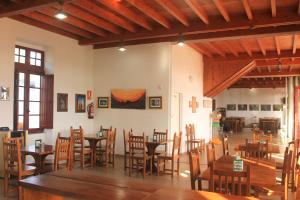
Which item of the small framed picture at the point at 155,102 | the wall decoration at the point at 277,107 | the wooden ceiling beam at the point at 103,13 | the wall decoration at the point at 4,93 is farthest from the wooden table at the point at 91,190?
the wall decoration at the point at 277,107

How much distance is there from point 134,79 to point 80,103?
1.80 m

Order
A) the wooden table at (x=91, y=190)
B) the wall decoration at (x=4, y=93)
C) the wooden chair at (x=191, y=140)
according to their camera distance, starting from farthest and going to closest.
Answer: the wooden chair at (x=191, y=140), the wall decoration at (x=4, y=93), the wooden table at (x=91, y=190)

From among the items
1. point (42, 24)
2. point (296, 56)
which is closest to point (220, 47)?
point (296, 56)

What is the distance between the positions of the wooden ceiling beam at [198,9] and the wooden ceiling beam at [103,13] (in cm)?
192

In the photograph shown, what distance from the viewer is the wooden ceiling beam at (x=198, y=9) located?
5582mm

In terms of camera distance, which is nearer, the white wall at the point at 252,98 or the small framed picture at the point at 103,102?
the small framed picture at the point at 103,102

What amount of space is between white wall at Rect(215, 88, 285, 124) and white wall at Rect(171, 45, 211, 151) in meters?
9.30

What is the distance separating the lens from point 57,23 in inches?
286

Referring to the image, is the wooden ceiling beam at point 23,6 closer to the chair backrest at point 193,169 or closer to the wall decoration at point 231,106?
the chair backrest at point 193,169

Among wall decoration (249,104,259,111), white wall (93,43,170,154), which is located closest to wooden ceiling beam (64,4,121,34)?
white wall (93,43,170,154)

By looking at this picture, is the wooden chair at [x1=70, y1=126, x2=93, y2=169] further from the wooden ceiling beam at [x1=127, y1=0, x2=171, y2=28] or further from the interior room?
the wooden ceiling beam at [x1=127, y1=0, x2=171, y2=28]

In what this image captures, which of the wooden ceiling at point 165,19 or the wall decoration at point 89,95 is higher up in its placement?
the wooden ceiling at point 165,19

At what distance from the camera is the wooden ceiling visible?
5.81 metres

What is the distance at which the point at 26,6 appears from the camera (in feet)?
17.7
